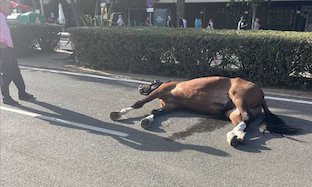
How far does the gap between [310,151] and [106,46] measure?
6.45m

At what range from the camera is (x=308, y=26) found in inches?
971

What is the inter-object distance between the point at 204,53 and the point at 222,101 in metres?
2.90

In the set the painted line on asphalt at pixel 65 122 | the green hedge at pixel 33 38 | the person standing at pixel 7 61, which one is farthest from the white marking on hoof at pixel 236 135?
the green hedge at pixel 33 38

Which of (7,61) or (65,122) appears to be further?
(7,61)

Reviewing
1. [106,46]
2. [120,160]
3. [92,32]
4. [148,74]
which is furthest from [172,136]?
[92,32]

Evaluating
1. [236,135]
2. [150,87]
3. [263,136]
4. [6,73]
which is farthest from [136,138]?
[6,73]

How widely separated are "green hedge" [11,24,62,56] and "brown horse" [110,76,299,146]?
8.23m

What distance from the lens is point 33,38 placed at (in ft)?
41.4

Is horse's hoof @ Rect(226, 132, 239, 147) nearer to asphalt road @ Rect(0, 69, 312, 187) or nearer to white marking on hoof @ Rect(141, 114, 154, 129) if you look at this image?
asphalt road @ Rect(0, 69, 312, 187)

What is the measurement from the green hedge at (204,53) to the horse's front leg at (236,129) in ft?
8.48

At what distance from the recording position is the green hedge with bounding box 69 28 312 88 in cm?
684

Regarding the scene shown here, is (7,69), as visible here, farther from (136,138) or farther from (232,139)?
(232,139)

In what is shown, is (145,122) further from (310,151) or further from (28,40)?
(28,40)

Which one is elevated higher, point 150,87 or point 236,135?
point 150,87
